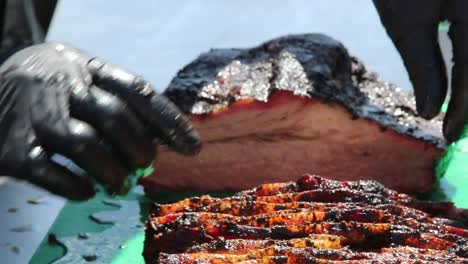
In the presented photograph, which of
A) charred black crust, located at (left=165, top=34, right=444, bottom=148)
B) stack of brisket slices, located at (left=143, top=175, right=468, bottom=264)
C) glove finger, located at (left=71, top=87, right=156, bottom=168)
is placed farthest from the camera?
charred black crust, located at (left=165, top=34, right=444, bottom=148)

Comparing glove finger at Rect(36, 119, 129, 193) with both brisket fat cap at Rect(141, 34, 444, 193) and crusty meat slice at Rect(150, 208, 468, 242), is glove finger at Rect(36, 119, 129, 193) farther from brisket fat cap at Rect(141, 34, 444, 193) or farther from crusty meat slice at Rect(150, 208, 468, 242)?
brisket fat cap at Rect(141, 34, 444, 193)

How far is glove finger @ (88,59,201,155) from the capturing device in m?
2.29

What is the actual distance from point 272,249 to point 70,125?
74 cm

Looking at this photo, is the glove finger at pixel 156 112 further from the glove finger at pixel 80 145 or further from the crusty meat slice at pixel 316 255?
the crusty meat slice at pixel 316 255

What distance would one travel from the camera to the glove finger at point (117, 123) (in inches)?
88.0

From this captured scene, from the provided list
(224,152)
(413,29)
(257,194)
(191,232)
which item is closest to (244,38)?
(224,152)

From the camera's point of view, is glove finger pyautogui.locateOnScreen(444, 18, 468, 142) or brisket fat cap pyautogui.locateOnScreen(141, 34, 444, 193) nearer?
glove finger pyautogui.locateOnScreen(444, 18, 468, 142)

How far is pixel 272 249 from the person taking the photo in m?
2.36

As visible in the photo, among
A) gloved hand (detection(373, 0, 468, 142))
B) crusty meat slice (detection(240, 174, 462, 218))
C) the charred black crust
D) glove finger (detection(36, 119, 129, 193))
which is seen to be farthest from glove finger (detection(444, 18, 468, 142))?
glove finger (detection(36, 119, 129, 193))

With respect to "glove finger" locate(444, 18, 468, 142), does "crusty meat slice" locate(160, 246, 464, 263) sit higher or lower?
lower

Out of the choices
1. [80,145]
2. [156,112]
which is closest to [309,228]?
[156,112]

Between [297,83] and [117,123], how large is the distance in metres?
1.91

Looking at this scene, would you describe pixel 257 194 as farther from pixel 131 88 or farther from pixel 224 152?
pixel 224 152

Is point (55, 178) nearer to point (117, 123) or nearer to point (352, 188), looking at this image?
point (117, 123)
